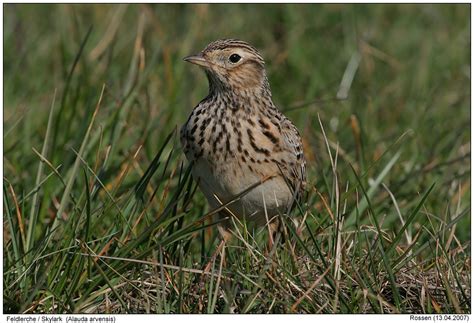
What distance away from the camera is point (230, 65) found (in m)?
5.57

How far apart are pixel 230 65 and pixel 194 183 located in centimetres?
71

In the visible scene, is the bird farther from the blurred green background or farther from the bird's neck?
the blurred green background

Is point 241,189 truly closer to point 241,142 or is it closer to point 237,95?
point 241,142

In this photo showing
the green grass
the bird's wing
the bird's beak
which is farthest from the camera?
the bird's wing

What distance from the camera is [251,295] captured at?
177 inches

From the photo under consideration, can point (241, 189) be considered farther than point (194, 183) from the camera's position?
No

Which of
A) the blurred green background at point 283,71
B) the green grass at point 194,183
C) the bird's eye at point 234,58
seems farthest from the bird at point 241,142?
the blurred green background at point 283,71

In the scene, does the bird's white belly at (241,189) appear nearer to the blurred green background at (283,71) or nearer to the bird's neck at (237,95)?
the bird's neck at (237,95)

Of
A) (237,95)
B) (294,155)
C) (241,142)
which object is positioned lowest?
(294,155)

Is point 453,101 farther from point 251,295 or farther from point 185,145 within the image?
point 251,295

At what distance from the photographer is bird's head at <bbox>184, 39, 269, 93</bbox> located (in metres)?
5.54

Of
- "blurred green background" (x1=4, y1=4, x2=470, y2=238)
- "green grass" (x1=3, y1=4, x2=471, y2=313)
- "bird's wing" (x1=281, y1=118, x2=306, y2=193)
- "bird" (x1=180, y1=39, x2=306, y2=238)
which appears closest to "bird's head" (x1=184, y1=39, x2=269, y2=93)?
"bird" (x1=180, y1=39, x2=306, y2=238)

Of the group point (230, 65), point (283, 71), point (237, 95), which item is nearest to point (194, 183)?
point (237, 95)

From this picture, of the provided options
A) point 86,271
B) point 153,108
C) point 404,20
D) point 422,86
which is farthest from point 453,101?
point 86,271
